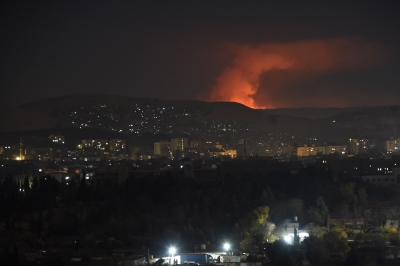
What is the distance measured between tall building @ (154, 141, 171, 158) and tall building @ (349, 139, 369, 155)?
908 cm

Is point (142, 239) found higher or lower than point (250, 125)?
lower

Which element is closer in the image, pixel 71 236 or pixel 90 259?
pixel 90 259

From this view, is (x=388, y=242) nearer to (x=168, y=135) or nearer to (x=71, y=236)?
(x=71, y=236)

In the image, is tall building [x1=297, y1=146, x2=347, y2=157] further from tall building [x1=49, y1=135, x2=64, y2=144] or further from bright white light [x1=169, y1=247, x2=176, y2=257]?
bright white light [x1=169, y1=247, x2=176, y2=257]

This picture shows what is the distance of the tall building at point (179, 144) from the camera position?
57.0 m

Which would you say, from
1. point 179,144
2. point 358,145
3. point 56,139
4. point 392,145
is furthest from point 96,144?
point 392,145

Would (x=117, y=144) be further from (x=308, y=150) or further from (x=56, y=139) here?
(x=308, y=150)

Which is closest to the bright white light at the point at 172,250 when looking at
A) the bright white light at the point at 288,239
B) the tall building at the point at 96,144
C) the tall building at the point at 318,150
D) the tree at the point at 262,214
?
the bright white light at the point at 288,239

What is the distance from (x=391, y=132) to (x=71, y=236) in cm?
4722

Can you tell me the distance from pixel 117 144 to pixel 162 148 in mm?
2282

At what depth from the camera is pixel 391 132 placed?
222 feet

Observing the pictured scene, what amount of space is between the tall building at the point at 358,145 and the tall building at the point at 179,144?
8415 mm

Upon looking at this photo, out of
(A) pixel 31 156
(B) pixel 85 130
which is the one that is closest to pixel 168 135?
(B) pixel 85 130

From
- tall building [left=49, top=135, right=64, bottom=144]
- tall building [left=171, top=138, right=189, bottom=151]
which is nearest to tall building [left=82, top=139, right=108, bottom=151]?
tall building [left=49, top=135, right=64, bottom=144]
